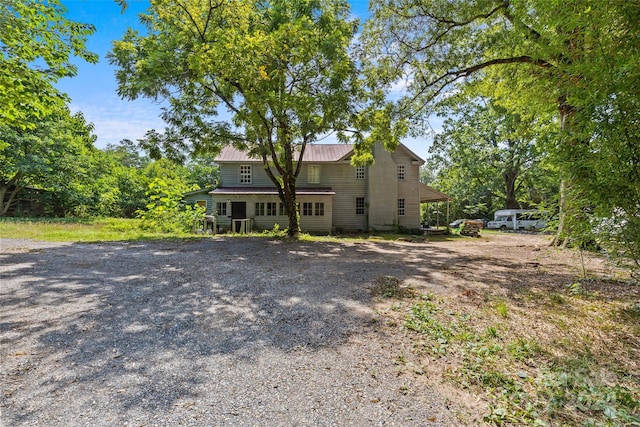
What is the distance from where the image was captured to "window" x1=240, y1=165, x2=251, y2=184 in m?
19.5

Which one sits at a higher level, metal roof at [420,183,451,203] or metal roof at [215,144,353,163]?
metal roof at [215,144,353,163]

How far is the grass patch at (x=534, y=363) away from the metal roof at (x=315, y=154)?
→ 1616 centimetres

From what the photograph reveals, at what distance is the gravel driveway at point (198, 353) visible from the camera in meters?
2.19

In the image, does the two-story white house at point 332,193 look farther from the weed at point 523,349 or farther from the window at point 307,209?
the weed at point 523,349

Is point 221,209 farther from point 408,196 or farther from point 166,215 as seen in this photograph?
point 408,196

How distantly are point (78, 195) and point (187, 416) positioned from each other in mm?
27443

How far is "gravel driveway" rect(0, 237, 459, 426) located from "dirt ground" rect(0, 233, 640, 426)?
1 cm

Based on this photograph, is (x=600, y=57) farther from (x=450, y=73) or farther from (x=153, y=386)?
(x=450, y=73)

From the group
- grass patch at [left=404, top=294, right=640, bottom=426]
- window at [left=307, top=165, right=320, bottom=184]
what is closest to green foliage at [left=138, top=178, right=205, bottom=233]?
window at [left=307, top=165, right=320, bottom=184]

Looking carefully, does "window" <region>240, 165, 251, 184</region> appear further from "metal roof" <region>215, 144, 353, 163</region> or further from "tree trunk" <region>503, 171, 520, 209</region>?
"tree trunk" <region>503, 171, 520, 209</region>

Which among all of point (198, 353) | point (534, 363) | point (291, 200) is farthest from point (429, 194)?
point (198, 353)

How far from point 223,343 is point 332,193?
15.3 metres

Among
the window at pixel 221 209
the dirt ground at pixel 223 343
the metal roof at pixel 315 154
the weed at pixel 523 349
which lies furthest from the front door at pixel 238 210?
the weed at pixel 523 349

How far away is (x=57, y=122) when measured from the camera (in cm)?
2097
